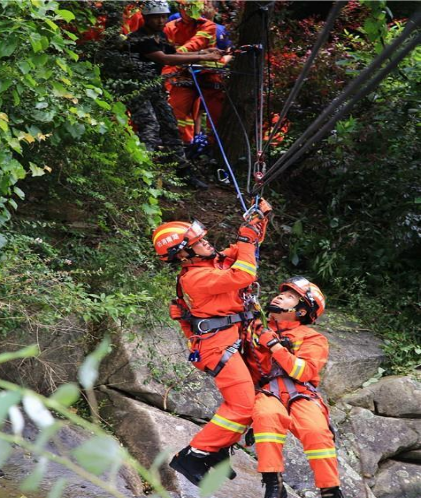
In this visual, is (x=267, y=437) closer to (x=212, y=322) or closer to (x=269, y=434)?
(x=269, y=434)

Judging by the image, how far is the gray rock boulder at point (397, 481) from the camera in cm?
607

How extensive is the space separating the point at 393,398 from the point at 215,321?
109 inches

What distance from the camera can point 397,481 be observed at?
6.18m

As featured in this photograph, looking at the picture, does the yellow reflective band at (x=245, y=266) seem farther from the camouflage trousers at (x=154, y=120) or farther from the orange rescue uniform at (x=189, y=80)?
the orange rescue uniform at (x=189, y=80)

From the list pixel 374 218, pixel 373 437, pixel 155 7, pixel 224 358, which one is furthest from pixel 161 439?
pixel 155 7

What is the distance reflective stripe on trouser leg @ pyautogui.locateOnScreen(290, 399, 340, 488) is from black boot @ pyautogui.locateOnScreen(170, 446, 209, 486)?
0.55 metres

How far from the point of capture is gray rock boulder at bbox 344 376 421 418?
6648 millimetres

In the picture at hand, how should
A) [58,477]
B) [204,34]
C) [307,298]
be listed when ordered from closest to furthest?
[58,477]
[307,298]
[204,34]

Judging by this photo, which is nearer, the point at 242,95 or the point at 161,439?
the point at 161,439

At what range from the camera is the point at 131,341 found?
19.2 ft

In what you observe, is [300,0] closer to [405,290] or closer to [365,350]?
[405,290]

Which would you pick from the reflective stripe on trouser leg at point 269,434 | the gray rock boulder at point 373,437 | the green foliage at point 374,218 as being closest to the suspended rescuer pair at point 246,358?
the reflective stripe on trouser leg at point 269,434

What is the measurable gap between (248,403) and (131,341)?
160 cm

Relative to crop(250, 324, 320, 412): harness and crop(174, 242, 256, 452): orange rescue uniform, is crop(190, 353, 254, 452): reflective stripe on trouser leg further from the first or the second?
crop(250, 324, 320, 412): harness
